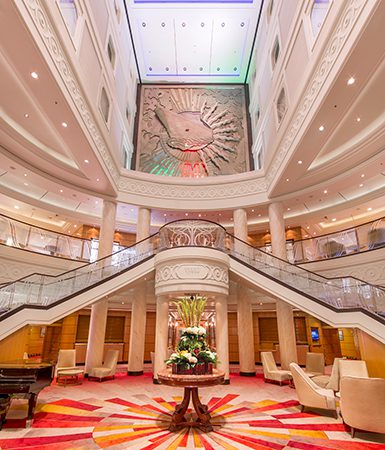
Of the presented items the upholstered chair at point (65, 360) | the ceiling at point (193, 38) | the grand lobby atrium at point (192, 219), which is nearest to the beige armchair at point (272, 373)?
the grand lobby atrium at point (192, 219)

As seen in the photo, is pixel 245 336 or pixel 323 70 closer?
pixel 323 70

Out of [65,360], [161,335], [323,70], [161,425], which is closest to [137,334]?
[161,335]

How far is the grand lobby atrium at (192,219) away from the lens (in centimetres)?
533

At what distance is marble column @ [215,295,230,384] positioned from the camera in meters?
9.23

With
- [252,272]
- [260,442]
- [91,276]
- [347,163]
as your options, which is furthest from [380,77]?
[91,276]

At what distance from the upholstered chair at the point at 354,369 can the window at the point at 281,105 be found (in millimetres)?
8168

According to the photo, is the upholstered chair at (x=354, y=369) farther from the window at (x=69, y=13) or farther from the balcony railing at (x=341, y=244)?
the window at (x=69, y=13)

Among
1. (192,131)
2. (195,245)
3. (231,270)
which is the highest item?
(192,131)

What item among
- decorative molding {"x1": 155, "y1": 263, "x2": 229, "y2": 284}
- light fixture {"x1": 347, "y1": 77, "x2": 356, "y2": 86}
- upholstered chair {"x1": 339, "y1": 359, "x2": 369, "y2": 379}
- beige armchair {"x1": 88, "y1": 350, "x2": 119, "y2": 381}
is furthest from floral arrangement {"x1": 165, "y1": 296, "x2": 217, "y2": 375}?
light fixture {"x1": 347, "y1": 77, "x2": 356, "y2": 86}

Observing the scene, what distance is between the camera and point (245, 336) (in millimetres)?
11312

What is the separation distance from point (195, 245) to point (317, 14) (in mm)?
7611

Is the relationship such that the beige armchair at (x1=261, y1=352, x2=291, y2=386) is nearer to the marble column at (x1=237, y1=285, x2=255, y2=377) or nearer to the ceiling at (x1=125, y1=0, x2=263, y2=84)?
the marble column at (x1=237, y1=285, x2=255, y2=377)

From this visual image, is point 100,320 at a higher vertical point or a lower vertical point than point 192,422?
higher

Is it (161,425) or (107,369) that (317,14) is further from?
(107,369)
